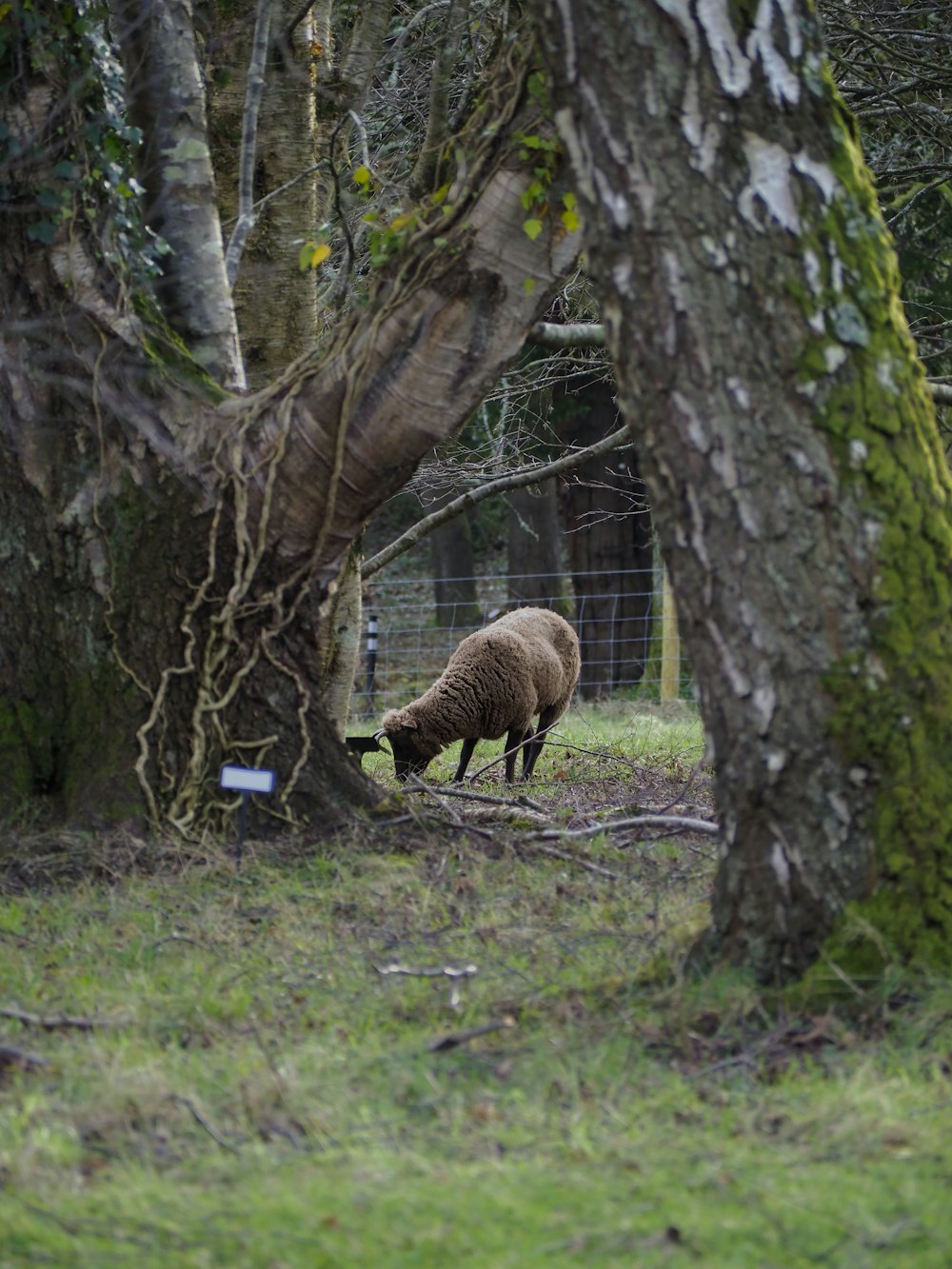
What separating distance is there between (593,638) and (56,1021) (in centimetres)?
1618

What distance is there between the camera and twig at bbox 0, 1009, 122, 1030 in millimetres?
4062

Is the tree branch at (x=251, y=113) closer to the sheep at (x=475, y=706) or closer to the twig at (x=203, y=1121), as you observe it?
the sheep at (x=475, y=706)

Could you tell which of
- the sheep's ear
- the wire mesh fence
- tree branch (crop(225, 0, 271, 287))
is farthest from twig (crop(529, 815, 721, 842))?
the wire mesh fence

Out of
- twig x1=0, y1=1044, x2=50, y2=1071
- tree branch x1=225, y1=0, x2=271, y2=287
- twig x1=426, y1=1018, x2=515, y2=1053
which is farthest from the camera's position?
tree branch x1=225, y1=0, x2=271, y2=287

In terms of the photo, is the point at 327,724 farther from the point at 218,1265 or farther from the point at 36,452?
the point at 218,1265

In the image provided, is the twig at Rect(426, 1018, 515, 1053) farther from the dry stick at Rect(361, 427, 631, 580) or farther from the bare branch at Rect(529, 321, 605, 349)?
the dry stick at Rect(361, 427, 631, 580)

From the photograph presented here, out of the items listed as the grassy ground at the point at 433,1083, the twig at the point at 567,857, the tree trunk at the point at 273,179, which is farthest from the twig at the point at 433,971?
the tree trunk at the point at 273,179

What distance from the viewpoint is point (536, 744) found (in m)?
11.5

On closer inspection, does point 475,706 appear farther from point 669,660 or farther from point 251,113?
point 669,660

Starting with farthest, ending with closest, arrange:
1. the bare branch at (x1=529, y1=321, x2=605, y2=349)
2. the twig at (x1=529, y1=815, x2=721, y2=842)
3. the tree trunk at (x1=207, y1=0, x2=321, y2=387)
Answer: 1. the tree trunk at (x1=207, y1=0, x2=321, y2=387)
2. the bare branch at (x1=529, y1=321, x2=605, y2=349)
3. the twig at (x1=529, y1=815, x2=721, y2=842)

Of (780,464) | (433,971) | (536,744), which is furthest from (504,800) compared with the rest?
(780,464)

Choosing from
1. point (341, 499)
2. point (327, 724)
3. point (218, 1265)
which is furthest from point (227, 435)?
point (218, 1265)

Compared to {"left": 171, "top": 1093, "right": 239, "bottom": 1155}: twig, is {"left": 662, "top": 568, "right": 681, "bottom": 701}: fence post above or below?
above

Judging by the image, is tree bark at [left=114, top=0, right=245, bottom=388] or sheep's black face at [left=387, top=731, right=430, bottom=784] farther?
sheep's black face at [left=387, top=731, right=430, bottom=784]
